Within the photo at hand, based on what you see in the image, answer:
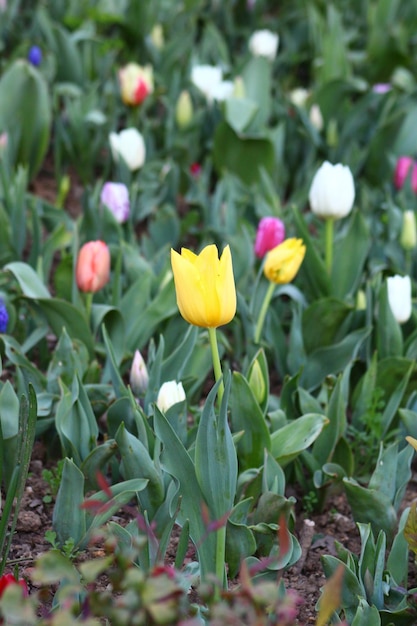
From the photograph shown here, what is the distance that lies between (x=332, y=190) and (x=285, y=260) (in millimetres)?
325

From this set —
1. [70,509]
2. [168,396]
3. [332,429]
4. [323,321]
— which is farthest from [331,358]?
[70,509]

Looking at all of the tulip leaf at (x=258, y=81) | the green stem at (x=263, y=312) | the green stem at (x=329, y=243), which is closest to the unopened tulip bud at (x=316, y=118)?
the tulip leaf at (x=258, y=81)

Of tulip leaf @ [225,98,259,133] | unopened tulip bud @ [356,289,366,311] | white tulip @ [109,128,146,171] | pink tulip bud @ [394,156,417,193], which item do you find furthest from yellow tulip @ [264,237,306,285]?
tulip leaf @ [225,98,259,133]

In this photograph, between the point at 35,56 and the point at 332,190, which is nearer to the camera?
the point at 332,190

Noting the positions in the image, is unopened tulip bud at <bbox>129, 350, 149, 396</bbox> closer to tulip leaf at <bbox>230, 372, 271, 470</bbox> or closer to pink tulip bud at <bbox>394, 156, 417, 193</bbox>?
tulip leaf at <bbox>230, 372, 271, 470</bbox>

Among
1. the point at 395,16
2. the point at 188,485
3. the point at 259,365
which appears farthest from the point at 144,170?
the point at 395,16

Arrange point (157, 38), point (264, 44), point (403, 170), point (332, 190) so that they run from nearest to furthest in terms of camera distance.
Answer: point (332, 190) < point (403, 170) < point (264, 44) < point (157, 38)

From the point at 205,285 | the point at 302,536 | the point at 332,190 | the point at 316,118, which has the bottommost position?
the point at 302,536

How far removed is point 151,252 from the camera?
2664mm

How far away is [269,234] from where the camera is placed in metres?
2.27

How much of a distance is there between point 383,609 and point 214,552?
0.32 m

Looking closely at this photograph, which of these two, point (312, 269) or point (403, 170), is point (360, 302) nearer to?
point (312, 269)

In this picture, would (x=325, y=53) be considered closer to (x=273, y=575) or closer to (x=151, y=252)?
(x=151, y=252)

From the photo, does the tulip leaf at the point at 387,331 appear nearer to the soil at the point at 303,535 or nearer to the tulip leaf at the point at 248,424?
the soil at the point at 303,535
